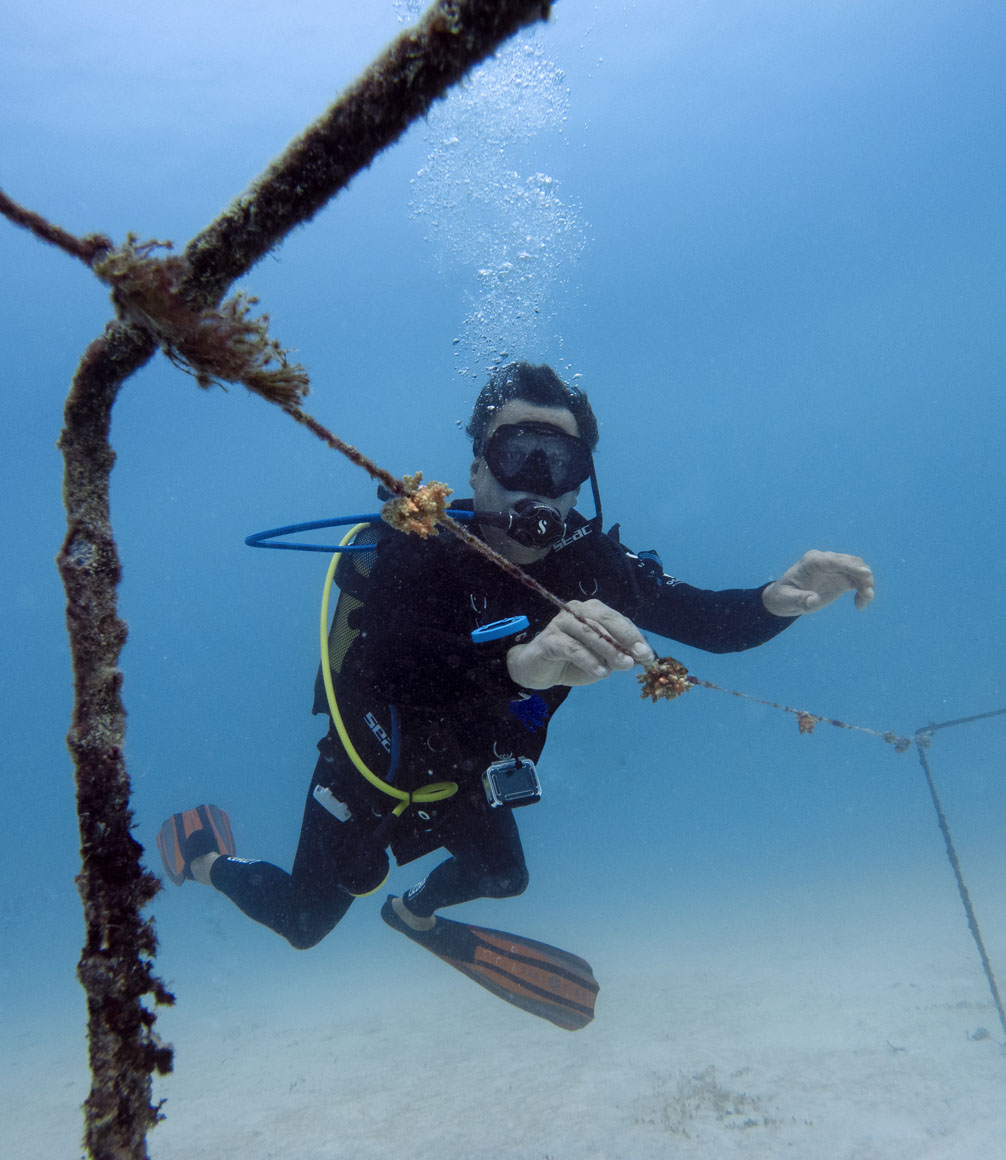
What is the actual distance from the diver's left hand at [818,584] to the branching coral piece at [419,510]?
2.61m

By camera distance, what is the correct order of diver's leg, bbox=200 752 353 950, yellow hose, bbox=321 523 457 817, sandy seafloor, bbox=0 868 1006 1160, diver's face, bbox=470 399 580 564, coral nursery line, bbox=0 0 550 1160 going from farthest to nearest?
diver's leg, bbox=200 752 353 950
sandy seafloor, bbox=0 868 1006 1160
diver's face, bbox=470 399 580 564
yellow hose, bbox=321 523 457 817
coral nursery line, bbox=0 0 550 1160

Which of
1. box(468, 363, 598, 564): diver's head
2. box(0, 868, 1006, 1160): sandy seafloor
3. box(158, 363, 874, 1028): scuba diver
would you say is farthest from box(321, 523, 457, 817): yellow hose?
box(0, 868, 1006, 1160): sandy seafloor

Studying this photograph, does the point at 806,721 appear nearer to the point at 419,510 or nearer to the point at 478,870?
the point at 419,510

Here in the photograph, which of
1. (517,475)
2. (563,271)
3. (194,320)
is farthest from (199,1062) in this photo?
(563,271)

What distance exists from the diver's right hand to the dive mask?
77.6 inches

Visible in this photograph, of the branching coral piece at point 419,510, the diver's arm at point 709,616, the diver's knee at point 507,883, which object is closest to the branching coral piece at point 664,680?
the branching coral piece at point 419,510

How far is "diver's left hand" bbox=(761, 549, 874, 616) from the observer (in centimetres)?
340

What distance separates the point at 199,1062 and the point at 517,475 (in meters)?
9.15

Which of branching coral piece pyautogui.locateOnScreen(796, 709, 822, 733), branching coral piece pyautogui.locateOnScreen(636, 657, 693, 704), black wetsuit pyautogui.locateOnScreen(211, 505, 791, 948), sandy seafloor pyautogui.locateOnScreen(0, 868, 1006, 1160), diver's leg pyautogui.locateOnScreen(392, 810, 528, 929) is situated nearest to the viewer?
branching coral piece pyautogui.locateOnScreen(636, 657, 693, 704)

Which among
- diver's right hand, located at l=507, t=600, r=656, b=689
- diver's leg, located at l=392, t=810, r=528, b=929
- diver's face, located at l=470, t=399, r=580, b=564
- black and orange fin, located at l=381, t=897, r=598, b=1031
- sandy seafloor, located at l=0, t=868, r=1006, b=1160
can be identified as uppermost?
diver's face, located at l=470, t=399, r=580, b=564

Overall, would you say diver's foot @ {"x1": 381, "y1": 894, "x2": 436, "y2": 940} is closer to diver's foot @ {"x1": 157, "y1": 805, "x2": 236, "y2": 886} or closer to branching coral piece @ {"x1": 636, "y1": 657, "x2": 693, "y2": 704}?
diver's foot @ {"x1": 157, "y1": 805, "x2": 236, "y2": 886}

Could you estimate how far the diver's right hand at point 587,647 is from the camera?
226 centimetres

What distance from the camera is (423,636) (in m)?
3.53

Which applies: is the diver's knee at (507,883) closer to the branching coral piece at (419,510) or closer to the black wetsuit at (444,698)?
the black wetsuit at (444,698)
